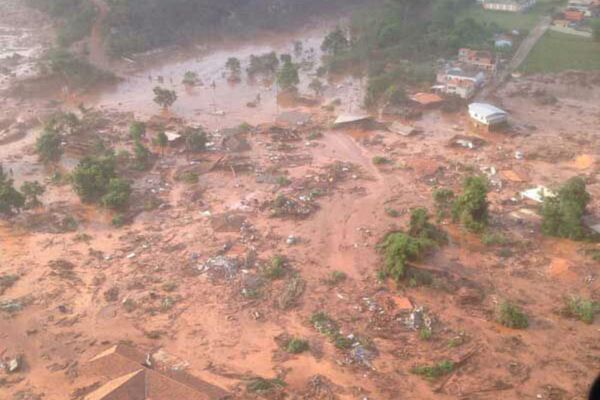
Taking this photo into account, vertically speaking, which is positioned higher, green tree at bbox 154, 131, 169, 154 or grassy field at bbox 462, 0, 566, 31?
grassy field at bbox 462, 0, 566, 31

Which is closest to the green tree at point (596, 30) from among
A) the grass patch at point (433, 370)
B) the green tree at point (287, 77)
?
the green tree at point (287, 77)

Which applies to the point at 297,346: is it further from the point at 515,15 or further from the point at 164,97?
the point at 515,15

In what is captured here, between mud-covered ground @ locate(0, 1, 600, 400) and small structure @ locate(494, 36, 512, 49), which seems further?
small structure @ locate(494, 36, 512, 49)

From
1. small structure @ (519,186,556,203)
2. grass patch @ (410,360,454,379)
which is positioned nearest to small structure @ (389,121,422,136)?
small structure @ (519,186,556,203)

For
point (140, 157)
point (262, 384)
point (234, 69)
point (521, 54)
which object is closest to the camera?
point (262, 384)

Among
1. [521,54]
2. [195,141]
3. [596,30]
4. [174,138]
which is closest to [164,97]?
[174,138]

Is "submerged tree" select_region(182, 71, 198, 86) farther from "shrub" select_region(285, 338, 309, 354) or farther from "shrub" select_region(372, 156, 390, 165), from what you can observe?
"shrub" select_region(285, 338, 309, 354)

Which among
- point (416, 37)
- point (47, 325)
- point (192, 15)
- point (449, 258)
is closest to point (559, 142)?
point (449, 258)
